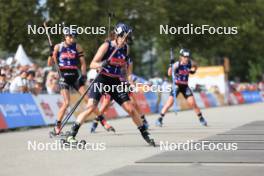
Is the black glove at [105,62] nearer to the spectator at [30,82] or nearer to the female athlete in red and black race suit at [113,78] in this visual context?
the female athlete in red and black race suit at [113,78]

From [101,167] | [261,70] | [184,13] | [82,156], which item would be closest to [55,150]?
[82,156]

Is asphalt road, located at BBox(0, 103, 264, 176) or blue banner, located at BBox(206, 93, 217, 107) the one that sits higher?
blue banner, located at BBox(206, 93, 217, 107)

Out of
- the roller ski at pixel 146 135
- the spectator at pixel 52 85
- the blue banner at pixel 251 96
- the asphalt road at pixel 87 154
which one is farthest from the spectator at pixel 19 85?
the blue banner at pixel 251 96

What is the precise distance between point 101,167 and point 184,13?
173 feet

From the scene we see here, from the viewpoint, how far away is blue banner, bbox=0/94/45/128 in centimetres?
1870

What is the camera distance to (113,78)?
1277 cm

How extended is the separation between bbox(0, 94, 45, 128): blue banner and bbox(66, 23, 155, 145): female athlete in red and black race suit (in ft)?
20.7

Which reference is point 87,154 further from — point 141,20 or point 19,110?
point 141,20

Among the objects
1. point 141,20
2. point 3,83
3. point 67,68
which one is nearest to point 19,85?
point 3,83

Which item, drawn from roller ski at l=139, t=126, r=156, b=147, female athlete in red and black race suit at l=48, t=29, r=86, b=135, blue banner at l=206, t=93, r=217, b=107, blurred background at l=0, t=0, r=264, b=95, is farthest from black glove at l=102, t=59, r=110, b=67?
blue banner at l=206, t=93, r=217, b=107

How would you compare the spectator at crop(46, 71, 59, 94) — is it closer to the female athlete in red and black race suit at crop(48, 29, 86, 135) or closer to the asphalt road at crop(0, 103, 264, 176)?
the asphalt road at crop(0, 103, 264, 176)

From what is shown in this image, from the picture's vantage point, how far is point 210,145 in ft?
42.2

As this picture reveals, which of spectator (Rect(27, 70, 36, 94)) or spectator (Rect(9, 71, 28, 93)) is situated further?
spectator (Rect(27, 70, 36, 94))

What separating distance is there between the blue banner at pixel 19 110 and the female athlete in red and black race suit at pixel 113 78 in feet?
20.7
